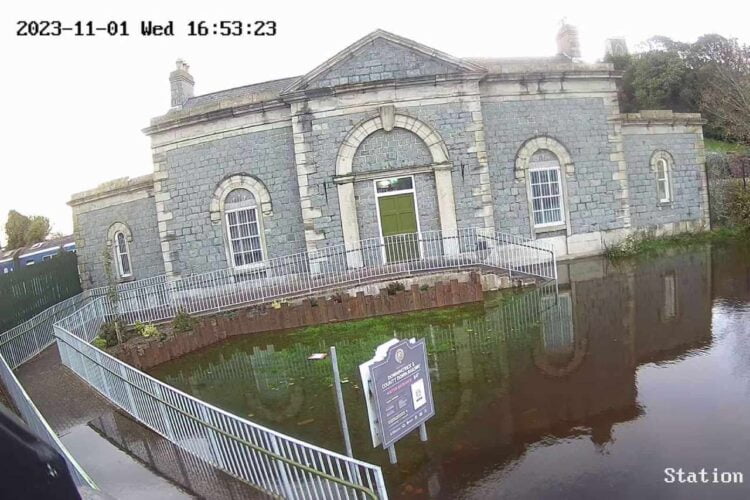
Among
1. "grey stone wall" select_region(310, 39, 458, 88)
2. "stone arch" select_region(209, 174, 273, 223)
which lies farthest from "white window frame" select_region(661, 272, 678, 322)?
"stone arch" select_region(209, 174, 273, 223)

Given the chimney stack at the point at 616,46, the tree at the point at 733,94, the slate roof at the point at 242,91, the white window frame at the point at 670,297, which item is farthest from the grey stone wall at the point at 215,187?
the chimney stack at the point at 616,46

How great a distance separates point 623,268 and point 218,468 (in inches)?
470

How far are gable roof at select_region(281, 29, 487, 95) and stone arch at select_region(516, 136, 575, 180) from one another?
9.50ft

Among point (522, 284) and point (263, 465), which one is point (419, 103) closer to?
point (522, 284)

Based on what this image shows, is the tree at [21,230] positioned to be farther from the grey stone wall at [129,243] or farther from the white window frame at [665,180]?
the white window frame at [665,180]

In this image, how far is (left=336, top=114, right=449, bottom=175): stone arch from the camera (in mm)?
14352

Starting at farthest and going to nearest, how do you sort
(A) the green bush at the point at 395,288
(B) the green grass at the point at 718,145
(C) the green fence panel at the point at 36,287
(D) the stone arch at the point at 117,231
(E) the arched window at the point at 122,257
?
(B) the green grass at the point at 718,145, (E) the arched window at the point at 122,257, (D) the stone arch at the point at 117,231, (C) the green fence panel at the point at 36,287, (A) the green bush at the point at 395,288

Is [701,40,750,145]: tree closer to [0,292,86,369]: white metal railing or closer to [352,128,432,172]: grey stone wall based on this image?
[352,128,432,172]: grey stone wall

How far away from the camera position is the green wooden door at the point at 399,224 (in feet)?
48.2

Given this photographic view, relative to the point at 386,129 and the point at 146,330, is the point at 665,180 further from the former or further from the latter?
the point at 146,330

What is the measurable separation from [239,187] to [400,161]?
4888mm

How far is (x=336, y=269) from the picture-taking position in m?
14.4

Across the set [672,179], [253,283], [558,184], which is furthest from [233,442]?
[672,179]

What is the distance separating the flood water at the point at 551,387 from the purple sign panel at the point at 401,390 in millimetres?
429
